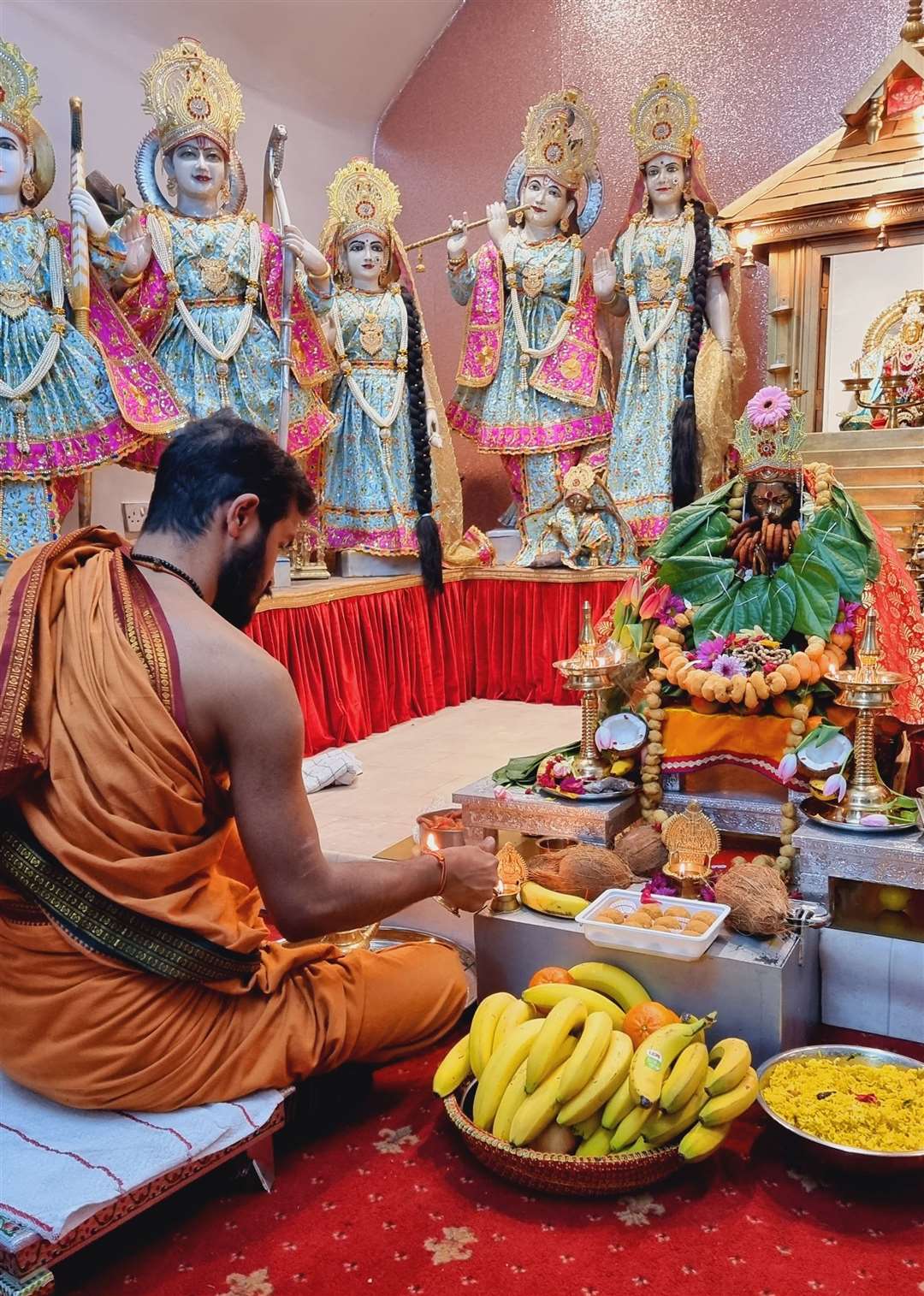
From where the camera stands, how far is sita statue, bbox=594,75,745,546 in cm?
629

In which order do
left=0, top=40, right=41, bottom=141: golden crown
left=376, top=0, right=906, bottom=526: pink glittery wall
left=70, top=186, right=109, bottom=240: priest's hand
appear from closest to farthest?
left=0, top=40, right=41, bottom=141: golden crown
left=70, top=186, right=109, bottom=240: priest's hand
left=376, top=0, right=906, bottom=526: pink glittery wall

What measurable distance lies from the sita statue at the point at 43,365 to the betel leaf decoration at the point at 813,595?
339 centimetres

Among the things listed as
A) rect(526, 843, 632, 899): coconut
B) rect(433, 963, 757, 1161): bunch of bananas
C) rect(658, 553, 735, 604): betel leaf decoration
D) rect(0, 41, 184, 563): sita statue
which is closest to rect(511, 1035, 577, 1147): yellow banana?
rect(433, 963, 757, 1161): bunch of bananas

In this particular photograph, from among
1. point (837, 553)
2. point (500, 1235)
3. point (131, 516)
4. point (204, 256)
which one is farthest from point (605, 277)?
point (500, 1235)

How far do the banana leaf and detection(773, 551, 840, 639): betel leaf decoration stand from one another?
724mm

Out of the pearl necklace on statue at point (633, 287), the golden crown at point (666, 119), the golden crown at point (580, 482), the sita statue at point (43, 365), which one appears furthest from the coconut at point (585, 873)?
the golden crown at point (666, 119)

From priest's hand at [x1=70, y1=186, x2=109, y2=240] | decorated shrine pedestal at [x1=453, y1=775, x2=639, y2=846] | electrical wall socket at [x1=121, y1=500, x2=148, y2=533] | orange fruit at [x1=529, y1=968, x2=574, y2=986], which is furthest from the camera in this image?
electrical wall socket at [x1=121, y1=500, x2=148, y2=533]

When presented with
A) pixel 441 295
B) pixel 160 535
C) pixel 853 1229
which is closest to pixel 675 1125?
pixel 853 1229

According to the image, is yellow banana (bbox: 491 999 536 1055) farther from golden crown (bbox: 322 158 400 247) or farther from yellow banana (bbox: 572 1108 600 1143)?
golden crown (bbox: 322 158 400 247)

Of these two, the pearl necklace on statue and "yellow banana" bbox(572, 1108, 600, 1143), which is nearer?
"yellow banana" bbox(572, 1108, 600, 1143)

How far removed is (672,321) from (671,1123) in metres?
5.37

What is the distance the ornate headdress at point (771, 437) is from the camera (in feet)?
9.87

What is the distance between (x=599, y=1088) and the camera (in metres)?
1.86

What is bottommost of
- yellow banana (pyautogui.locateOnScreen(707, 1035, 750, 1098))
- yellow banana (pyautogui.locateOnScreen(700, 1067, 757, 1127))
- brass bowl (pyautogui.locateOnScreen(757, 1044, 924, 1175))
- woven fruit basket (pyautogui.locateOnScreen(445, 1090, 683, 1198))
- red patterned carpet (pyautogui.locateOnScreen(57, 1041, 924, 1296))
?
red patterned carpet (pyautogui.locateOnScreen(57, 1041, 924, 1296))
